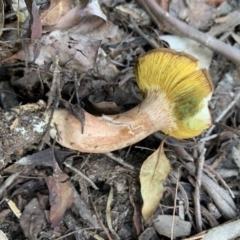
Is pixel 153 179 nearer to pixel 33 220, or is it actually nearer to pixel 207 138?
pixel 207 138

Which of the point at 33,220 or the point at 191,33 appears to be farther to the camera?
the point at 191,33

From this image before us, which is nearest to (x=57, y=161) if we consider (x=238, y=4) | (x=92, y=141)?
(x=92, y=141)

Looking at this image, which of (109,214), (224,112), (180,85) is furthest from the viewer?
(224,112)

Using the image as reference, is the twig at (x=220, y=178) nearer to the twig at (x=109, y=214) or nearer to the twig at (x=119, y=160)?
the twig at (x=119, y=160)

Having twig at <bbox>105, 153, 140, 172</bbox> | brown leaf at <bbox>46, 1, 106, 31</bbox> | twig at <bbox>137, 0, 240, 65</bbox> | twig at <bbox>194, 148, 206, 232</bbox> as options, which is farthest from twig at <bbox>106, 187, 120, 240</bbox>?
twig at <bbox>137, 0, 240, 65</bbox>

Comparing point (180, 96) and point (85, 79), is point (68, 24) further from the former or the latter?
point (180, 96)

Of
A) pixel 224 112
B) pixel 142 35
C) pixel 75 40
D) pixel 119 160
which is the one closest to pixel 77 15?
pixel 75 40

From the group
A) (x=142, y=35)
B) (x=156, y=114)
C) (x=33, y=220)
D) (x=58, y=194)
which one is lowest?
(x=33, y=220)
